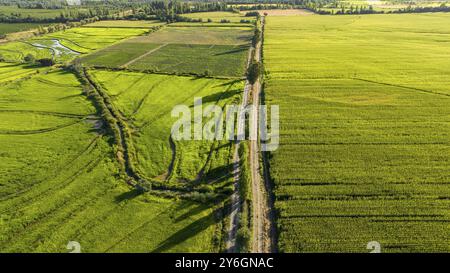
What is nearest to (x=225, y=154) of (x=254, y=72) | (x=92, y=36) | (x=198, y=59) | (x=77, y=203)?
(x=77, y=203)

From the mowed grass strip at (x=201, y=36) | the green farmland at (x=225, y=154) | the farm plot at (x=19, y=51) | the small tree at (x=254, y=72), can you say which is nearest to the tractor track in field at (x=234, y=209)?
the green farmland at (x=225, y=154)

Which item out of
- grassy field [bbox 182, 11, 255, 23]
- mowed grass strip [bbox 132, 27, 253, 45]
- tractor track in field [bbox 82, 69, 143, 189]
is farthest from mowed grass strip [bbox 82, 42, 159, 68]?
grassy field [bbox 182, 11, 255, 23]

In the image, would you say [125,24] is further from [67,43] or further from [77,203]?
[77,203]

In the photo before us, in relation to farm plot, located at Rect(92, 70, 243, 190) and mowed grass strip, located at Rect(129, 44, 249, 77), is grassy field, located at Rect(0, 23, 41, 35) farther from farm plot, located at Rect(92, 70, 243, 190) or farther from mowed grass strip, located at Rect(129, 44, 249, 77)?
farm plot, located at Rect(92, 70, 243, 190)

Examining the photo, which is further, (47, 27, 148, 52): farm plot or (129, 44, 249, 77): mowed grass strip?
(47, 27, 148, 52): farm plot

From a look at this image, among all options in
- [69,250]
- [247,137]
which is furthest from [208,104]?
[69,250]

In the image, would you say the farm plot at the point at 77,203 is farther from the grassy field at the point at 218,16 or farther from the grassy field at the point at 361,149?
the grassy field at the point at 218,16

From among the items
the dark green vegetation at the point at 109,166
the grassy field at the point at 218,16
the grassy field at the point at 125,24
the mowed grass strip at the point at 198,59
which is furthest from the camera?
the grassy field at the point at 218,16

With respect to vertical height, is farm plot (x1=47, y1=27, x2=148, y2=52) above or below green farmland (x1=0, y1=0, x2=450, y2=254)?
above
